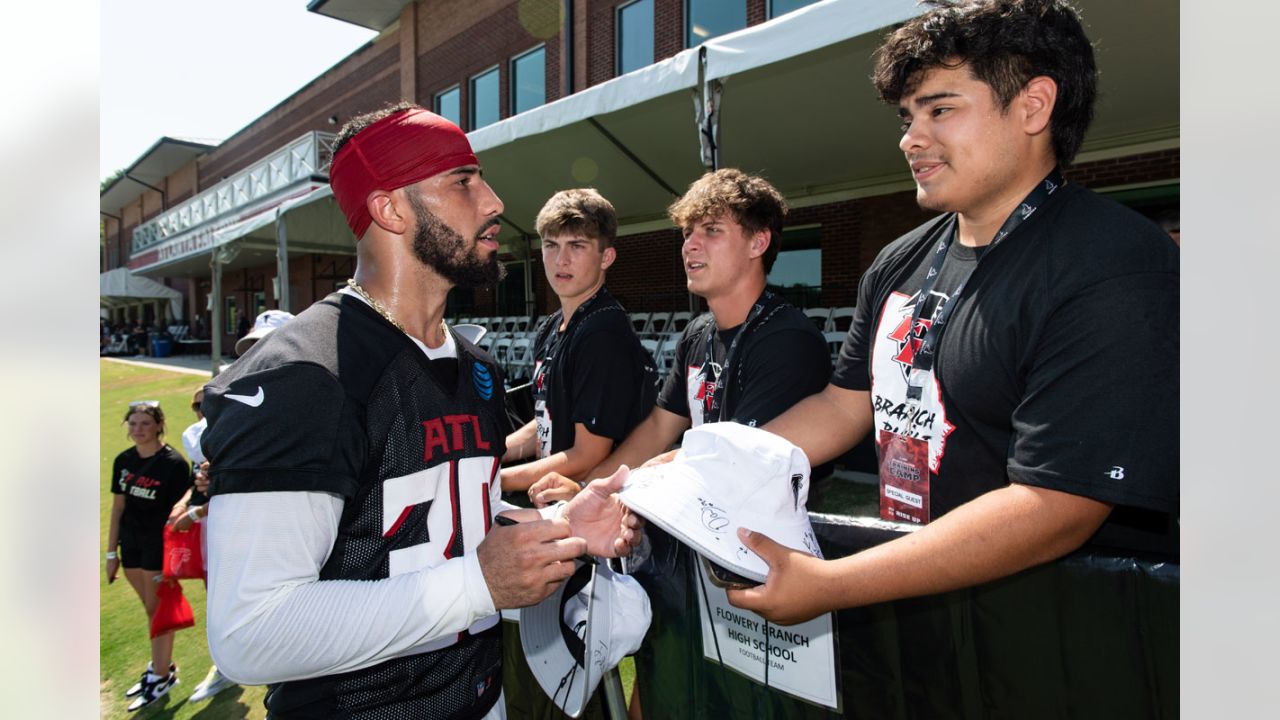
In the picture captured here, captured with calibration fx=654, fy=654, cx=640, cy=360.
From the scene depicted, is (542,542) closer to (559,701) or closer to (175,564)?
(559,701)

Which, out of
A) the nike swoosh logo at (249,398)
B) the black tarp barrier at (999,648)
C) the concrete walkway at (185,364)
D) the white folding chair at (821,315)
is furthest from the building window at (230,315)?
the black tarp barrier at (999,648)

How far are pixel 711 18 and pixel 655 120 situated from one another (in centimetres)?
652

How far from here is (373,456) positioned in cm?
136

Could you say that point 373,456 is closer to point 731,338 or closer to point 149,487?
point 731,338

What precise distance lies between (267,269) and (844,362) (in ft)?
112

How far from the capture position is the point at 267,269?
101 ft

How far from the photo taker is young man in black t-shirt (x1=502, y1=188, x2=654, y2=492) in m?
2.79

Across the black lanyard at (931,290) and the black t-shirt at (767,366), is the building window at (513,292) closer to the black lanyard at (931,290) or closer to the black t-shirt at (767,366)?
the black t-shirt at (767,366)

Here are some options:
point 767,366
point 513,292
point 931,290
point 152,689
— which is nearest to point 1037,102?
point 931,290

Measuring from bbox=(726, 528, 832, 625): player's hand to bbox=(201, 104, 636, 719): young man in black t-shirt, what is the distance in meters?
0.37

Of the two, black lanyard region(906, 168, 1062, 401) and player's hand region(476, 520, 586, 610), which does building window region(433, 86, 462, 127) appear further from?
player's hand region(476, 520, 586, 610)
